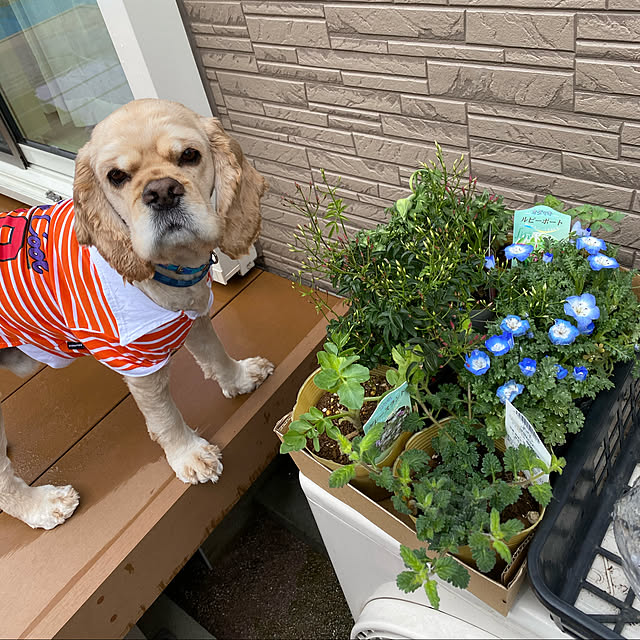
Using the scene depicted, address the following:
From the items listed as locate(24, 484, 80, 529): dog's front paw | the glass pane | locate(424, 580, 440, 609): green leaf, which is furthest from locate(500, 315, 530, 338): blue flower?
the glass pane

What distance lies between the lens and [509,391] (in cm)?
86

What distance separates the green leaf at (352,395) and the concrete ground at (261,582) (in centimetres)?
120

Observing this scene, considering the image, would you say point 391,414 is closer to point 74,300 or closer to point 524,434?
point 524,434

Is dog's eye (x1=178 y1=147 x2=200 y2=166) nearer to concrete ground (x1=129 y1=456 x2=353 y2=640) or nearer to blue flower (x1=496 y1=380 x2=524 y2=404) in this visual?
blue flower (x1=496 y1=380 x2=524 y2=404)

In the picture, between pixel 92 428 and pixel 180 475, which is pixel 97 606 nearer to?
pixel 180 475

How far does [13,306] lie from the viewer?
1.26 m

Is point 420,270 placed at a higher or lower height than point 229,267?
higher

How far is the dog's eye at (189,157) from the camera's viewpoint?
1082mm

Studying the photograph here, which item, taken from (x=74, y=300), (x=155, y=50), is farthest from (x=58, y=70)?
(x=74, y=300)

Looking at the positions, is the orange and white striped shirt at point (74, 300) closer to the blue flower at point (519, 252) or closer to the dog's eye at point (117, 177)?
the dog's eye at point (117, 177)

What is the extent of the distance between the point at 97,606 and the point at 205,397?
583 millimetres

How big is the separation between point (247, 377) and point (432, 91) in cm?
87

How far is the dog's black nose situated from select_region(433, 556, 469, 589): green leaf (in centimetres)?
71

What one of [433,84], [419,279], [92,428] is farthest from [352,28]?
[92,428]
